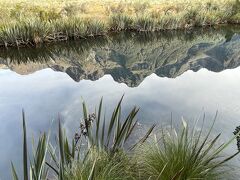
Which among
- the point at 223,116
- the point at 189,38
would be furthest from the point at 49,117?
the point at 189,38

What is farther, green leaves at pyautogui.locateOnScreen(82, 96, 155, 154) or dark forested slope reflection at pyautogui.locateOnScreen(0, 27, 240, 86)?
dark forested slope reflection at pyautogui.locateOnScreen(0, 27, 240, 86)

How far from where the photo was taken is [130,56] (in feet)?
42.8

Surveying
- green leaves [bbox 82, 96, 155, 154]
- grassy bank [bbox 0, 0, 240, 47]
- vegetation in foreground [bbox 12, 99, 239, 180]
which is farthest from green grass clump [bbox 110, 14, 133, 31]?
green leaves [bbox 82, 96, 155, 154]

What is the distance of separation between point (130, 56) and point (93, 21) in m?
3.64

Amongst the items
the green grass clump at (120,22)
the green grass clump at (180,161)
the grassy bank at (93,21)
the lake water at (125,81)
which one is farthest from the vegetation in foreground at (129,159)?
the green grass clump at (120,22)

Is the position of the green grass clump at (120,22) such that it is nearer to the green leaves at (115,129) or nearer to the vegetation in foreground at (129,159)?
the vegetation in foreground at (129,159)

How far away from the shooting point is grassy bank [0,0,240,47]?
13914 millimetres

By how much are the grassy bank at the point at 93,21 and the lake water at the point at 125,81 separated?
0.62 meters

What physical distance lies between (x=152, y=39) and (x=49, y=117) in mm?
9383

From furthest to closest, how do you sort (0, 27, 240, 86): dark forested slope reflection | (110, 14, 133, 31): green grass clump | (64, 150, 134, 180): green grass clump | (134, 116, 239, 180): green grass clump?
1. (110, 14, 133, 31): green grass clump
2. (0, 27, 240, 86): dark forested slope reflection
3. (134, 116, 239, 180): green grass clump
4. (64, 150, 134, 180): green grass clump

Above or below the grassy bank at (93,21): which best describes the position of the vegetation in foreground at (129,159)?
below

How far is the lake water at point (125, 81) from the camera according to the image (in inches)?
274

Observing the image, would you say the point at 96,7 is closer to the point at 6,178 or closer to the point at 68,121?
the point at 68,121

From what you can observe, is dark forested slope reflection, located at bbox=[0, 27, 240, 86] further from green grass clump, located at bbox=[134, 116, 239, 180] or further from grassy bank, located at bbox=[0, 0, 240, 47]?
green grass clump, located at bbox=[134, 116, 239, 180]
